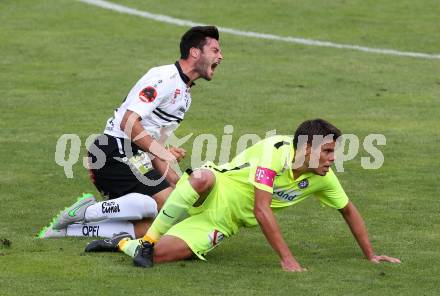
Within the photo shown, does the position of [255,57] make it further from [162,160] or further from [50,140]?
[162,160]

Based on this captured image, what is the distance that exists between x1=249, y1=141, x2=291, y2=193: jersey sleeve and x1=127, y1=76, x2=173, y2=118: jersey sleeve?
1288 mm

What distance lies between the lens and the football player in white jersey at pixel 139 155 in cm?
1138

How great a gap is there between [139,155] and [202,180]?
5.07 feet

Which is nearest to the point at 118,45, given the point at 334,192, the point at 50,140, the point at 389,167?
the point at 50,140

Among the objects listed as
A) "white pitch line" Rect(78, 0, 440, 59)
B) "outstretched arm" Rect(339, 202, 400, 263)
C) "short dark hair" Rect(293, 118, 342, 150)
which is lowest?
"outstretched arm" Rect(339, 202, 400, 263)

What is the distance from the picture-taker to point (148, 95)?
11250 millimetres

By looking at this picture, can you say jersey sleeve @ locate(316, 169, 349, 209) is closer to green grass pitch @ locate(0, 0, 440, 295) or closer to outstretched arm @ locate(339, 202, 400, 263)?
outstretched arm @ locate(339, 202, 400, 263)

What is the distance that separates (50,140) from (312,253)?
674cm

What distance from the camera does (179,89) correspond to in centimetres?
1155

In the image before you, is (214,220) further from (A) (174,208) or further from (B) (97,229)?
(B) (97,229)

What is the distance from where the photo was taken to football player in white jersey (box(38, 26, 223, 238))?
37.3 feet

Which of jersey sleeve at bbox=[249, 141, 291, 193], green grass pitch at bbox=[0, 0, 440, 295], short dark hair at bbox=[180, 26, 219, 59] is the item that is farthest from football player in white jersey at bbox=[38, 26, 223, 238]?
jersey sleeve at bbox=[249, 141, 291, 193]

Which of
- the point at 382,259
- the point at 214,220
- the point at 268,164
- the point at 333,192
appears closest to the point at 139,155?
the point at 214,220

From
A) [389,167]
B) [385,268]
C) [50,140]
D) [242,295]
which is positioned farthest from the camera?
[50,140]
